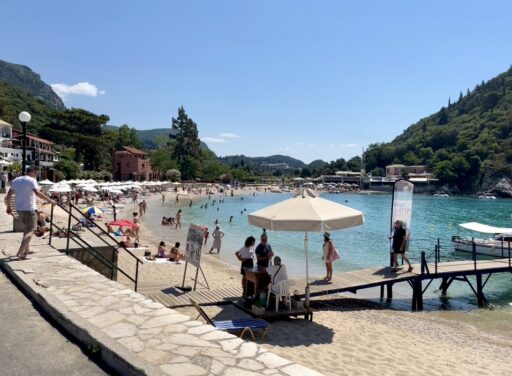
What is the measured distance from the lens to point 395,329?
10.2 metres

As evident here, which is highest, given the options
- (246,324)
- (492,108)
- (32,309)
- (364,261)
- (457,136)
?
(492,108)

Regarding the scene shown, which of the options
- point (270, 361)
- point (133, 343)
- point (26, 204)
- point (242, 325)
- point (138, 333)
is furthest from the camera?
point (26, 204)

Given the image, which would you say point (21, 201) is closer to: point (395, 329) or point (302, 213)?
point (302, 213)

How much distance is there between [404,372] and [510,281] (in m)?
14.4

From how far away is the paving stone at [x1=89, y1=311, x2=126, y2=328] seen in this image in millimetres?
4684

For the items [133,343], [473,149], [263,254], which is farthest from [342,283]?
[473,149]

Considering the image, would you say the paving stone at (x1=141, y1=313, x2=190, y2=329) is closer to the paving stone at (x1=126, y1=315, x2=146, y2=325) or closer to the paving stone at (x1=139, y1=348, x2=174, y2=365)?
the paving stone at (x1=126, y1=315, x2=146, y2=325)

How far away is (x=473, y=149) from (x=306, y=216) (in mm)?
158408

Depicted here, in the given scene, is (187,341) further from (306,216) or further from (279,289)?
(279,289)

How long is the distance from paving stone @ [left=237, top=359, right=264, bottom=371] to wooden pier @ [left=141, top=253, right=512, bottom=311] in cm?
479

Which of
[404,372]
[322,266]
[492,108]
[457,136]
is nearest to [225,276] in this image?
[322,266]

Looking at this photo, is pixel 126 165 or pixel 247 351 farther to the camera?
pixel 126 165

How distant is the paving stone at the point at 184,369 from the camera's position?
→ 3.55 meters

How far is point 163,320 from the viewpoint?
485cm
